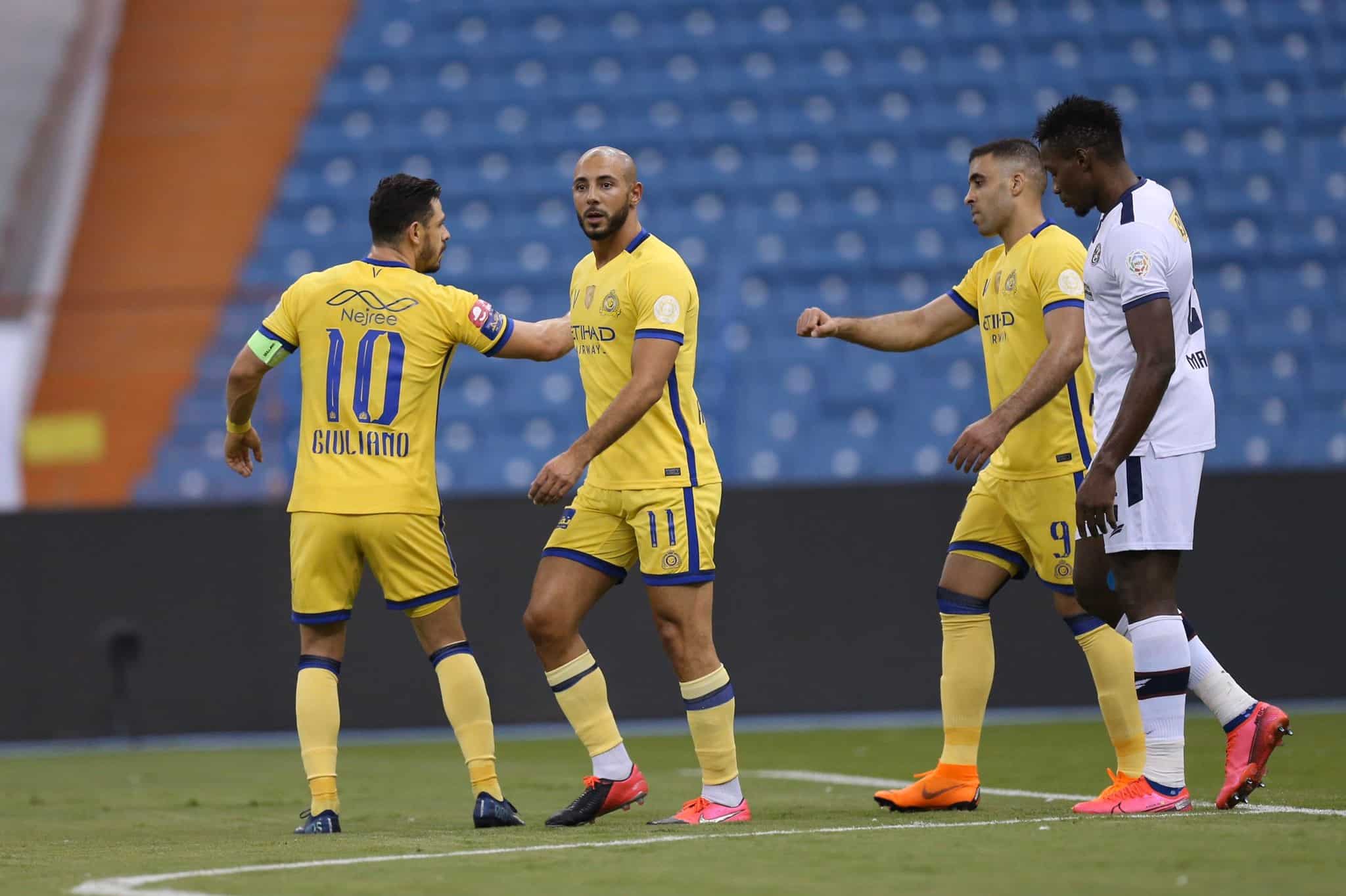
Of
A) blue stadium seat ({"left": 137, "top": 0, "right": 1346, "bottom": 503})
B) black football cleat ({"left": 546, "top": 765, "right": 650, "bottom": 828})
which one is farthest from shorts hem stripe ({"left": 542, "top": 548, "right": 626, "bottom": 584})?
blue stadium seat ({"left": 137, "top": 0, "right": 1346, "bottom": 503})

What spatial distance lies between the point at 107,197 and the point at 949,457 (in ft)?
35.6

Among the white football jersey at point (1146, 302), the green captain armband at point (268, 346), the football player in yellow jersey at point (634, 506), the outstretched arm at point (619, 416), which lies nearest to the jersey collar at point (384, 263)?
the green captain armband at point (268, 346)

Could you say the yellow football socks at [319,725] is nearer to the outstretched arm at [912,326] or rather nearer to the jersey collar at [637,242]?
the jersey collar at [637,242]

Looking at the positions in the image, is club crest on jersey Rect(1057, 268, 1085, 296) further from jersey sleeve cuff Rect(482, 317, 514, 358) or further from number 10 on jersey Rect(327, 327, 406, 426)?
number 10 on jersey Rect(327, 327, 406, 426)

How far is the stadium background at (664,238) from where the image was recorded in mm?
9773

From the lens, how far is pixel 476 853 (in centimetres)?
436

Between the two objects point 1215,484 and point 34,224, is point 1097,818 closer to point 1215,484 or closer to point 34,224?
point 1215,484

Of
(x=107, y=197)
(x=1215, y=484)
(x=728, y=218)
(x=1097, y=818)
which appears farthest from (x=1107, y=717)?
(x=107, y=197)

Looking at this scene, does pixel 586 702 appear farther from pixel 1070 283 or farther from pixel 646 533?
pixel 1070 283

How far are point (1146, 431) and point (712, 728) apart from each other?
151cm

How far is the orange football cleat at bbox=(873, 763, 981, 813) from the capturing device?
5363 mm

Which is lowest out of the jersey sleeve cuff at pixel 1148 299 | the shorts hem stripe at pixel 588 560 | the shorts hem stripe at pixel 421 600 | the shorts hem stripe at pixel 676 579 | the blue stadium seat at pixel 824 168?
the shorts hem stripe at pixel 421 600

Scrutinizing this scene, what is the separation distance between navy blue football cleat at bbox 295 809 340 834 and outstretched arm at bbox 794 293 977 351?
2.15m

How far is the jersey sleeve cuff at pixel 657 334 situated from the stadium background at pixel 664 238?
4.72 metres
